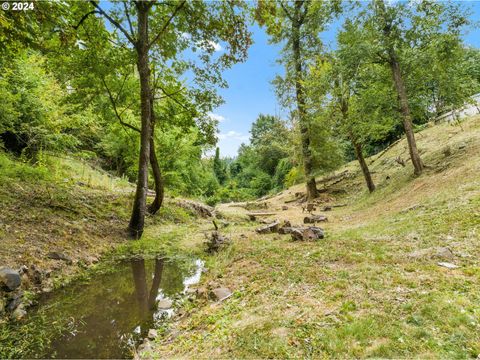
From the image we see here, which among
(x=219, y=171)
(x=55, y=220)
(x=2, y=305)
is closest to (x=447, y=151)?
(x=55, y=220)

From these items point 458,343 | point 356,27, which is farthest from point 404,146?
point 458,343

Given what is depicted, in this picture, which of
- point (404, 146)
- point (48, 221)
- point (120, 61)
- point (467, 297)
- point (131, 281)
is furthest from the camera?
point (404, 146)

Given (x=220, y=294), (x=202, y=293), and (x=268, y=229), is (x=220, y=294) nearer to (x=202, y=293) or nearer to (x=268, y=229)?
(x=202, y=293)

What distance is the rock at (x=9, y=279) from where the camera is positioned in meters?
3.74

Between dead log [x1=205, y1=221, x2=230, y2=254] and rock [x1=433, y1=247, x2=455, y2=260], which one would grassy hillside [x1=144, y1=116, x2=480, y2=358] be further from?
dead log [x1=205, y1=221, x2=230, y2=254]

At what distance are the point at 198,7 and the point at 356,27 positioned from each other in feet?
24.7

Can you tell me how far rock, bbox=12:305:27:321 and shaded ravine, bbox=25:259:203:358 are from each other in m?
0.13

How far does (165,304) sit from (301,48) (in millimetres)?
16472

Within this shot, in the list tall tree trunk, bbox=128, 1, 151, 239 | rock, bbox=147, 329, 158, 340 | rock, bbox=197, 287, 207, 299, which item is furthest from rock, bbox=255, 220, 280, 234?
rock, bbox=147, 329, 158, 340

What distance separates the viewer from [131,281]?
507cm

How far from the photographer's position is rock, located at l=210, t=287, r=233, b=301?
402 centimetres

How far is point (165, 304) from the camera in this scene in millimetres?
4184

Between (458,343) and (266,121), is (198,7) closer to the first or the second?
(458,343)

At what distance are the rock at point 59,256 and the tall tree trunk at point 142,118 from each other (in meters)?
2.45
